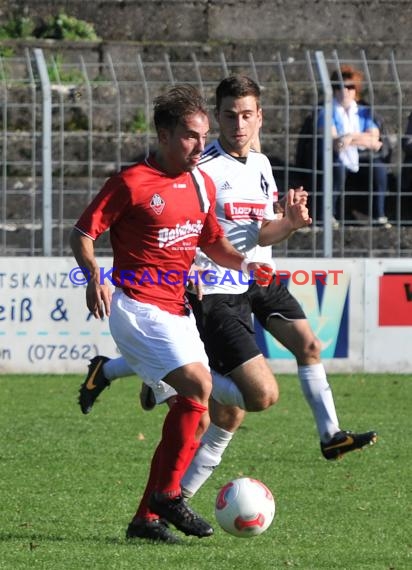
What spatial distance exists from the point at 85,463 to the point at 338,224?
572 cm

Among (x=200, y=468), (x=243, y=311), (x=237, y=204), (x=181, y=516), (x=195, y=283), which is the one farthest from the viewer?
(x=237, y=204)

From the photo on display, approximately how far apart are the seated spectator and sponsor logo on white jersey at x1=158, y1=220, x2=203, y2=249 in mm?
6934

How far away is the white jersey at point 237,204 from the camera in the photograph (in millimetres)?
7391

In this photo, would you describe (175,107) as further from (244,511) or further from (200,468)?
(244,511)

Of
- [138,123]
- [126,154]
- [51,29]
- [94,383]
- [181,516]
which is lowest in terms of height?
[181,516]

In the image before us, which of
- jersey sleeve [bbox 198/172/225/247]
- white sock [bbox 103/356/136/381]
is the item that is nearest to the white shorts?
jersey sleeve [bbox 198/172/225/247]

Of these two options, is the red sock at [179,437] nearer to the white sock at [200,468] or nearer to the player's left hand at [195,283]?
the white sock at [200,468]

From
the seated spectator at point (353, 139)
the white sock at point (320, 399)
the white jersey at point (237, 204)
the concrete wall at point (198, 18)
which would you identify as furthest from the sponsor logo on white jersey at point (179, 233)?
the concrete wall at point (198, 18)

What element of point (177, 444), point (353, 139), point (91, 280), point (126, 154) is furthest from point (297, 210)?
point (126, 154)

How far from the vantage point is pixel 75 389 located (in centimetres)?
1212

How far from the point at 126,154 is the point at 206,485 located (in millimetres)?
7368

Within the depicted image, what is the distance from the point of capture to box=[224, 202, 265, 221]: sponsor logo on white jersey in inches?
295

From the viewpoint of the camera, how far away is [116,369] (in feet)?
29.8

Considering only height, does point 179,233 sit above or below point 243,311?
above
